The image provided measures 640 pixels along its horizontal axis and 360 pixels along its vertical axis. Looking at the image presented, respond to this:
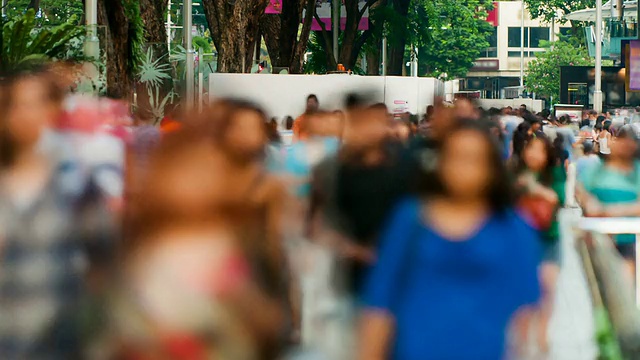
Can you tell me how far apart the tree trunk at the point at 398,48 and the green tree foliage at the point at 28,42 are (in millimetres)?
28633

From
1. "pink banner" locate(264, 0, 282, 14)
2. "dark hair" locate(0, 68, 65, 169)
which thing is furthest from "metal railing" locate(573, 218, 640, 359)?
"pink banner" locate(264, 0, 282, 14)

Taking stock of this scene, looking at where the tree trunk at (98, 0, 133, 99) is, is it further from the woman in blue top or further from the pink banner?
the woman in blue top

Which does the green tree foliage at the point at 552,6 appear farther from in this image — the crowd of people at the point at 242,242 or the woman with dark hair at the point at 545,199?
the crowd of people at the point at 242,242

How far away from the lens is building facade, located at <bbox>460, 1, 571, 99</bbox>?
125 metres

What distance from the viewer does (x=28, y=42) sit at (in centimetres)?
1428

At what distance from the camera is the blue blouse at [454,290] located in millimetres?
4559

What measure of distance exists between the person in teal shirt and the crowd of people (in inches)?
51.2

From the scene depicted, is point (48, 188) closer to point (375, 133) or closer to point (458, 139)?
point (458, 139)

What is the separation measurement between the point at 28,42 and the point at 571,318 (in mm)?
6444

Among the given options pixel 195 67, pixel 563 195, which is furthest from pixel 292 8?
pixel 563 195

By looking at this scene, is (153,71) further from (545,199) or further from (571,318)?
(545,199)

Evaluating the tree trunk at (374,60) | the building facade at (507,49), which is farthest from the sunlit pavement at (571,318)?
the building facade at (507,49)

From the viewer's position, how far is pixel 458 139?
4.74 meters

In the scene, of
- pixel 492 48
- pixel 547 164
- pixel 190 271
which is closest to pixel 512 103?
pixel 547 164
